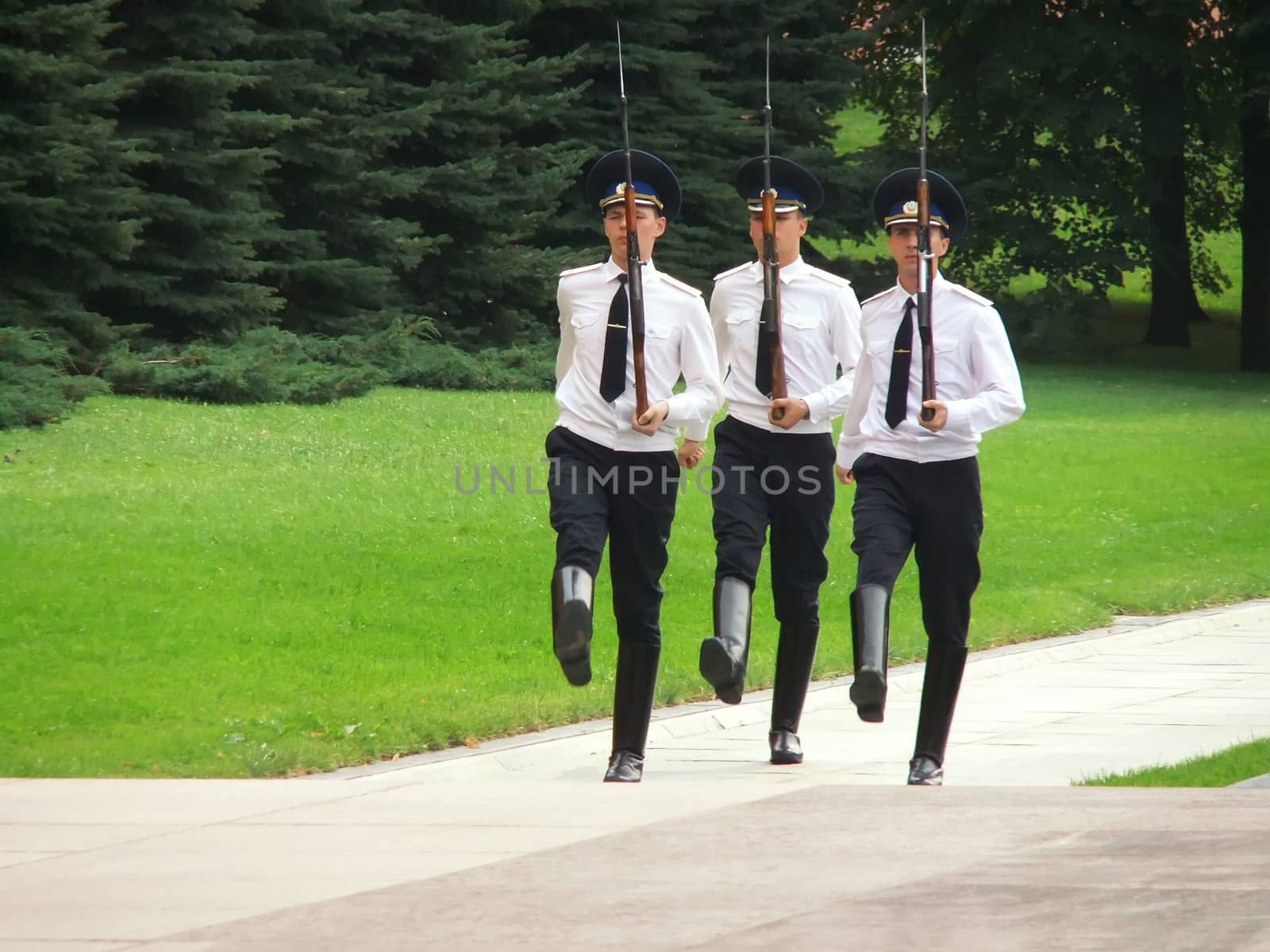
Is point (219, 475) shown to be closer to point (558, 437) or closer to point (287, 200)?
point (558, 437)

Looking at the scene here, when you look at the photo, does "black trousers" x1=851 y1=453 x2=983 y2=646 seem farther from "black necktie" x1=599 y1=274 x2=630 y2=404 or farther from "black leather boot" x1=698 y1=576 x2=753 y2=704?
"black necktie" x1=599 y1=274 x2=630 y2=404

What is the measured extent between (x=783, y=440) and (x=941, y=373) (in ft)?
2.55

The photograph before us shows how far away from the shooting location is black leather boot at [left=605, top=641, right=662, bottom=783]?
7.11 meters

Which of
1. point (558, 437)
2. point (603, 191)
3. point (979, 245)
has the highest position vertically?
point (603, 191)

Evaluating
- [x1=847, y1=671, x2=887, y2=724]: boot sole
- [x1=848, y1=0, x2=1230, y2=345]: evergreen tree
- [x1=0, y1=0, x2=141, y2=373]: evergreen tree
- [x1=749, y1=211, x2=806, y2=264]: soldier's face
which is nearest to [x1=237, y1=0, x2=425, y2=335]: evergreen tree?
[x1=0, y1=0, x2=141, y2=373]: evergreen tree

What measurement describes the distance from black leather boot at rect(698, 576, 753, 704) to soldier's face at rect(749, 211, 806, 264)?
133cm

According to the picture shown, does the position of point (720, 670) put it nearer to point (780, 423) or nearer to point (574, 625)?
point (574, 625)

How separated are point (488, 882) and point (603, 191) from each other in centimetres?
316

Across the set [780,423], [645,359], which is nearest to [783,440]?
[780,423]

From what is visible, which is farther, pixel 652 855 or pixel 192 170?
pixel 192 170

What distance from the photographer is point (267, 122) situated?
23.5m

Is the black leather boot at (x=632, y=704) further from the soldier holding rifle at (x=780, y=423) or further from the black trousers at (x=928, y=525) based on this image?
the black trousers at (x=928, y=525)

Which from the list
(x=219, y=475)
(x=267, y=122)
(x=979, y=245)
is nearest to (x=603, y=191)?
(x=219, y=475)

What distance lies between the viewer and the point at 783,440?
7.35 metres
